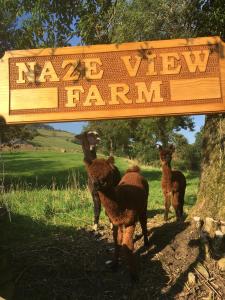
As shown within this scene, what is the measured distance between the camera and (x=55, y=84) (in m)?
2.99

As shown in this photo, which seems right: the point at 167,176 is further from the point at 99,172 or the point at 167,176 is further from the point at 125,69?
the point at 125,69

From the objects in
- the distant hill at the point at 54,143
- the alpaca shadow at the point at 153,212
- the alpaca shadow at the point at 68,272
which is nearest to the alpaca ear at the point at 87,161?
the alpaca shadow at the point at 68,272

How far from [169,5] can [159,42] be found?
7465 millimetres

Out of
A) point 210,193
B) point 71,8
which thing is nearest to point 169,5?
point 71,8

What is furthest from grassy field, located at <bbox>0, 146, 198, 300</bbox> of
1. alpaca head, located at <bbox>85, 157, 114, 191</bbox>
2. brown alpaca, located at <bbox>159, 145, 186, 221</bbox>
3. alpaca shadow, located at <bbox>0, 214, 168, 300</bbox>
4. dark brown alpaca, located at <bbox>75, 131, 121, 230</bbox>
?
alpaca head, located at <bbox>85, 157, 114, 191</bbox>

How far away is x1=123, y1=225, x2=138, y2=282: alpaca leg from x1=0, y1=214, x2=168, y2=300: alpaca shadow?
0.58 feet

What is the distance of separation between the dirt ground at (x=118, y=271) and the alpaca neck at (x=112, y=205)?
995 millimetres

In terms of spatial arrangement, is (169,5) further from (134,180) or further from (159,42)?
(159,42)

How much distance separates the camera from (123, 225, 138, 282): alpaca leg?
5.26 metres

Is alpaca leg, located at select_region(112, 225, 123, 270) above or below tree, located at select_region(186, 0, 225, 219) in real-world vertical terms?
below

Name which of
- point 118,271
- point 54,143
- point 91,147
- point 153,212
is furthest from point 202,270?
point 54,143

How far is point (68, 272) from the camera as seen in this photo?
19.1 ft

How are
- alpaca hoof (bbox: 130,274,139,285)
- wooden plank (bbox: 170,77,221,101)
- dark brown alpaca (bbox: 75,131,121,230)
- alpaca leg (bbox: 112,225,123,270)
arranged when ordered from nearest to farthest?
1. wooden plank (bbox: 170,77,221,101)
2. dark brown alpaca (bbox: 75,131,121,230)
3. alpaca hoof (bbox: 130,274,139,285)
4. alpaca leg (bbox: 112,225,123,270)

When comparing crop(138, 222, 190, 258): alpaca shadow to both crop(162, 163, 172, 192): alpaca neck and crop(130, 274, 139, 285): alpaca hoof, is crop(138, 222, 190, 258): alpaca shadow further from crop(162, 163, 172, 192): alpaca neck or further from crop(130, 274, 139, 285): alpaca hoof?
crop(162, 163, 172, 192): alpaca neck
